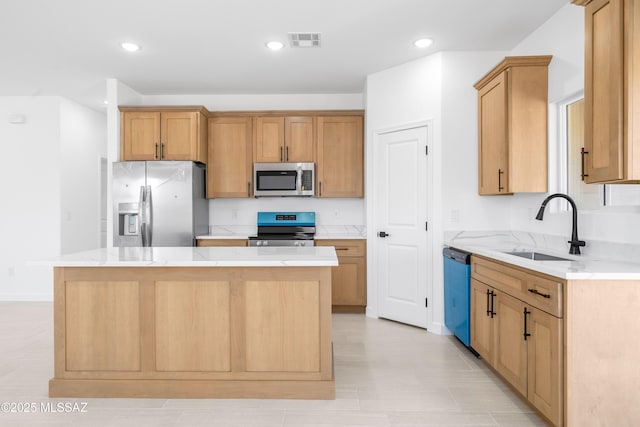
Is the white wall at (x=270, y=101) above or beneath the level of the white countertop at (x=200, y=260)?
above

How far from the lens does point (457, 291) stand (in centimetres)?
334

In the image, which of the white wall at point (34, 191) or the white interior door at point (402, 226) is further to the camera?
the white wall at point (34, 191)

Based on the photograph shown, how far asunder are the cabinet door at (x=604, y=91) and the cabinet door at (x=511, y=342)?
857 mm

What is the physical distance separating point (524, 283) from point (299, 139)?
125 inches

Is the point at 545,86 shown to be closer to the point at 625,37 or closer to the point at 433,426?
the point at 625,37

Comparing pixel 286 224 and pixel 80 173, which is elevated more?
pixel 80 173

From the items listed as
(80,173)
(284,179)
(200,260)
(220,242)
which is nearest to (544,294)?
(200,260)

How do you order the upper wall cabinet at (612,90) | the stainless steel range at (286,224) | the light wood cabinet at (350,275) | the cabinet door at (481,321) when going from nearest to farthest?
1. the upper wall cabinet at (612,90)
2. the cabinet door at (481,321)
3. the light wood cabinet at (350,275)
4. the stainless steel range at (286,224)

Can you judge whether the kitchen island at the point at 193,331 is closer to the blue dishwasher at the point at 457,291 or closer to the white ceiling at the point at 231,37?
the blue dishwasher at the point at 457,291

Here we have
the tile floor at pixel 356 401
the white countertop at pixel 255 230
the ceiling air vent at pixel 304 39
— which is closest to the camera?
the tile floor at pixel 356 401

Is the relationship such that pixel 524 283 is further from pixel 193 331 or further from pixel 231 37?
pixel 231 37

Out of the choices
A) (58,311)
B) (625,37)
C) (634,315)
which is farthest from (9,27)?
(634,315)

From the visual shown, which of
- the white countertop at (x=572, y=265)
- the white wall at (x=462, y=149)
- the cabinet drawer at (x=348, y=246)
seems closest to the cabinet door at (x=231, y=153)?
the cabinet drawer at (x=348, y=246)

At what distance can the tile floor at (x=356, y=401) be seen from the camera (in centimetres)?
217
